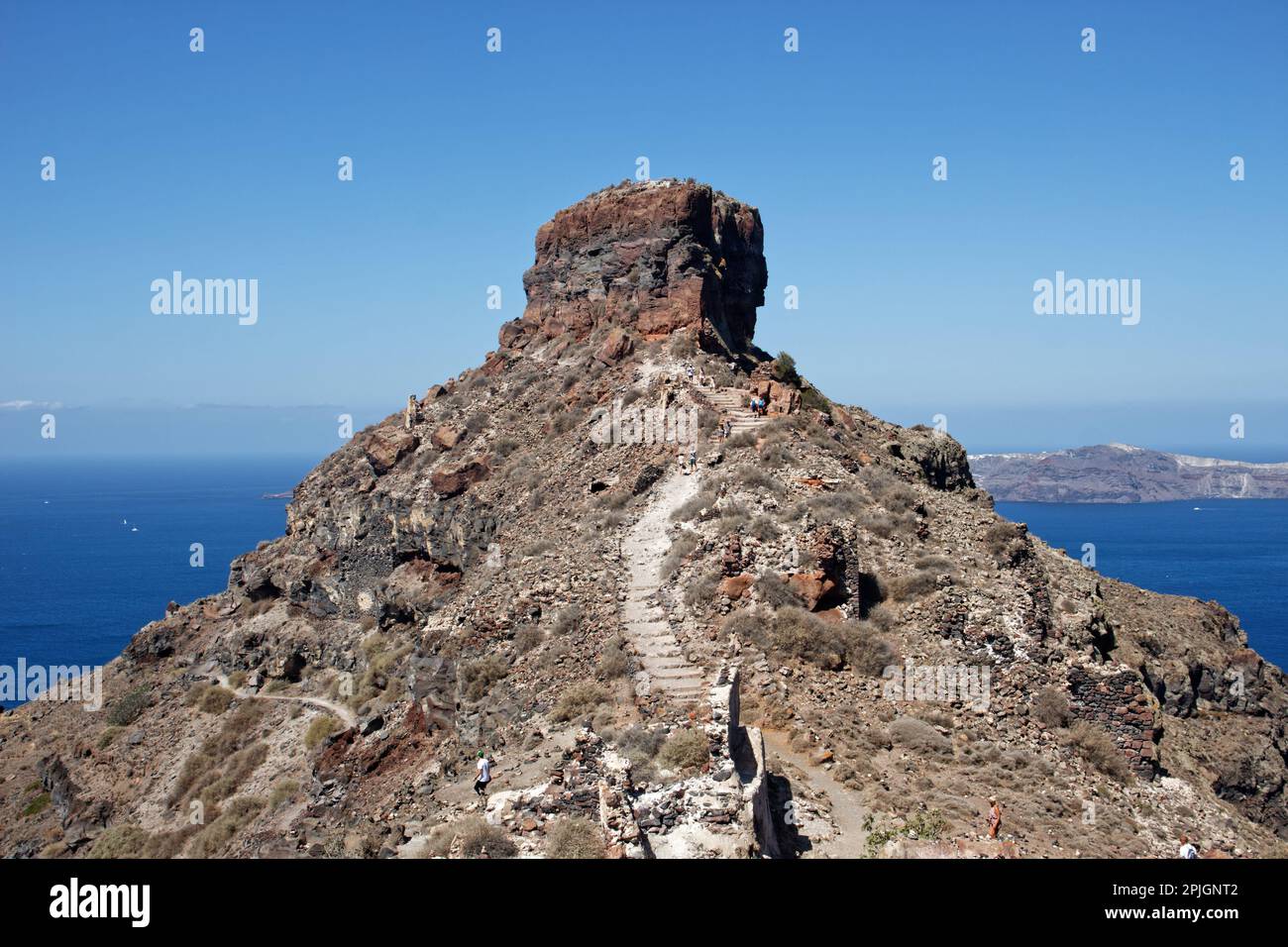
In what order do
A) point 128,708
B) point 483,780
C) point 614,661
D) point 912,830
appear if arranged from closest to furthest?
point 912,830, point 483,780, point 614,661, point 128,708

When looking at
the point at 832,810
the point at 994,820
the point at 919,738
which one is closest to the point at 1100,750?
the point at 919,738

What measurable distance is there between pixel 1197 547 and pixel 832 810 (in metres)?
122

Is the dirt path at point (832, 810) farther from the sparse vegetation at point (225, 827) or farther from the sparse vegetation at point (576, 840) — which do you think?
the sparse vegetation at point (225, 827)

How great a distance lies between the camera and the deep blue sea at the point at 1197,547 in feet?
268

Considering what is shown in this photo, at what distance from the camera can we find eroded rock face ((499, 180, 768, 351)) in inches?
1489

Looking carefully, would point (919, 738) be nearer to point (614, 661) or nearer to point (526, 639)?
point (614, 661)

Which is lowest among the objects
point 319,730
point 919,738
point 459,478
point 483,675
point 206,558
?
point 206,558

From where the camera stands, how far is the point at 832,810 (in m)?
15.6

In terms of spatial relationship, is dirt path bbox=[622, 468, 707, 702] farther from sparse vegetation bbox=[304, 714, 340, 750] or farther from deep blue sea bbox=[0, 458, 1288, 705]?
deep blue sea bbox=[0, 458, 1288, 705]

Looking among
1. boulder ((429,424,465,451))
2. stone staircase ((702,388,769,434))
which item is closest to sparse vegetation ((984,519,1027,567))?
stone staircase ((702,388,769,434))

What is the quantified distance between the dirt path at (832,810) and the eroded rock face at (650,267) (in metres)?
22.4

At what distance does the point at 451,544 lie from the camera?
34.6 meters

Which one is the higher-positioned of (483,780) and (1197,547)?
(483,780)
